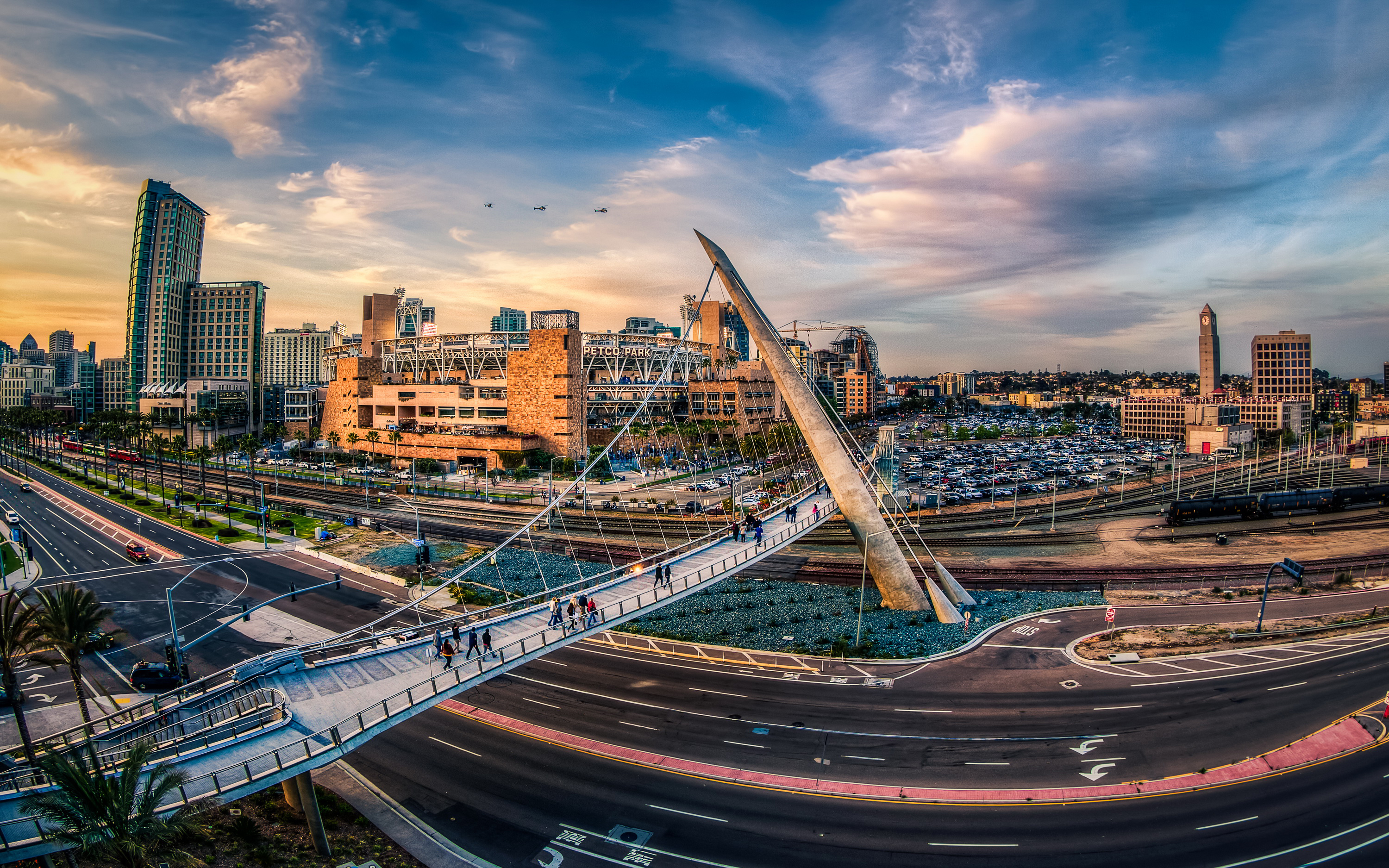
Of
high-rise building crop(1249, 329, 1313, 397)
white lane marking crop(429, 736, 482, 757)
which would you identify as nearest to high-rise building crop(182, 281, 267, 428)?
white lane marking crop(429, 736, 482, 757)

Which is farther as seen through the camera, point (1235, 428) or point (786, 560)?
point (1235, 428)

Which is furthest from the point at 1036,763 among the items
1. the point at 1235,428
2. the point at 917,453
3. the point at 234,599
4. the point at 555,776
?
the point at 1235,428

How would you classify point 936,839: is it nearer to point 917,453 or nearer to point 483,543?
point 483,543

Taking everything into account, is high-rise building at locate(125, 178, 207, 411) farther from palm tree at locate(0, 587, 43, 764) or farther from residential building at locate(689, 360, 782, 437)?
palm tree at locate(0, 587, 43, 764)

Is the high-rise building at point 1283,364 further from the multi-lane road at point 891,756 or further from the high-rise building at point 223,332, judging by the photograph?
the high-rise building at point 223,332

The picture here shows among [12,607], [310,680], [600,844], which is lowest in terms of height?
[600,844]

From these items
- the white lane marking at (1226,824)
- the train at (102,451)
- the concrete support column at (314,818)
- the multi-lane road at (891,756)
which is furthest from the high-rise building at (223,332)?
the white lane marking at (1226,824)
